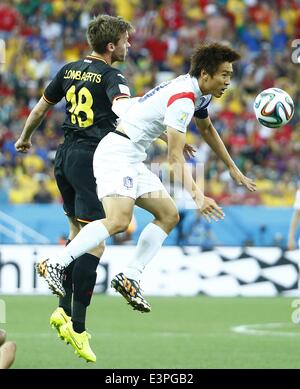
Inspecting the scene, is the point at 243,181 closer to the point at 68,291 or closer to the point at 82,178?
the point at 82,178

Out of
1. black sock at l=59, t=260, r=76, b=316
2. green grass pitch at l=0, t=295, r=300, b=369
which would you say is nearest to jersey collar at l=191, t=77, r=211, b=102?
black sock at l=59, t=260, r=76, b=316

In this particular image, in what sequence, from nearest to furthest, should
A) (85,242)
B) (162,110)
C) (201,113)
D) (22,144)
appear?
(85,242) → (162,110) → (201,113) → (22,144)

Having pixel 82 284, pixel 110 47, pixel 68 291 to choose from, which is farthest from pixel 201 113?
pixel 68 291

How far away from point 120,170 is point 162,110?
601 millimetres

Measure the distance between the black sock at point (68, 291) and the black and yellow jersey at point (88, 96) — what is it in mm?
1158

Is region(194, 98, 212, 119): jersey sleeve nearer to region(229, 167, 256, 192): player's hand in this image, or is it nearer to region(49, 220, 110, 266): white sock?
region(229, 167, 256, 192): player's hand

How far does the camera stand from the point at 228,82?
8414 mm

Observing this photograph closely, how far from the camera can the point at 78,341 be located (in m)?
8.32

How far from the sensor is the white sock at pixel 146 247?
8602mm

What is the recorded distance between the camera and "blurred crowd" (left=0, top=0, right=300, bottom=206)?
Answer: 19.2 m

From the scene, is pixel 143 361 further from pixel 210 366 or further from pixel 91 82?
pixel 91 82

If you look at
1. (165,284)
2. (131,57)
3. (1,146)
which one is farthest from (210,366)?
(131,57)

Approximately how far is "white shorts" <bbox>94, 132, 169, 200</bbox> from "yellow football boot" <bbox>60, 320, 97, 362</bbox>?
1.11 m
